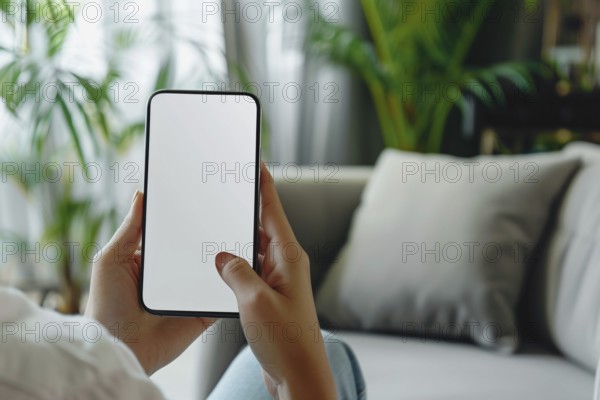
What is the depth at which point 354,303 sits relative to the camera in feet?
4.36

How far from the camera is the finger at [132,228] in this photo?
77 cm

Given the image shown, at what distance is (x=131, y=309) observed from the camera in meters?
0.76

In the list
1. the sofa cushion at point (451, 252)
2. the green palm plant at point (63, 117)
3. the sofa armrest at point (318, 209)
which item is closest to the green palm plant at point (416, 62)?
the green palm plant at point (63, 117)

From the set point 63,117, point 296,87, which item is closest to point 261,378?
point 63,117

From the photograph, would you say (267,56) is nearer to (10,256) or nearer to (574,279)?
(10,256)

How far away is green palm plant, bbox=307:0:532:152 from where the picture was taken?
2654 mm

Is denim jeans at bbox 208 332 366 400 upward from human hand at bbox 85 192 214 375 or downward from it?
downward

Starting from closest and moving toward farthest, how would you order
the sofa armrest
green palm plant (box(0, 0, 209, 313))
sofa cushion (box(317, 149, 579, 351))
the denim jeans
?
the denim jeans
sofa cushion (box(317, 149, 579, 351))
the sofa armrest
green palm plant (box(0, 0, 209, 313))

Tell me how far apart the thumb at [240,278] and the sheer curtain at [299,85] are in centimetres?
174

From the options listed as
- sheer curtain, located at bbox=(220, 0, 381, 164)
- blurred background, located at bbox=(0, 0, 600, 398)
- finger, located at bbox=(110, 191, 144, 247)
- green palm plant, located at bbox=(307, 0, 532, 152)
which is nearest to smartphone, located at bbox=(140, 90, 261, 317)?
finger, located at bbox=(110, 191, 144, 247)

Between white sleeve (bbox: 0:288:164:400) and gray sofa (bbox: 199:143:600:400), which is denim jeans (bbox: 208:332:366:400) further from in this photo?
white sleeve (bbox: 0:288:164:400)

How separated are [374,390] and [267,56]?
1761 mm

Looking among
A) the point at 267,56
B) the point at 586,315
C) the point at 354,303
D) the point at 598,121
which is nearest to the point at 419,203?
the point at 354,303

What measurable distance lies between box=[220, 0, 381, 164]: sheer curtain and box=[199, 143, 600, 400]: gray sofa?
126cm
